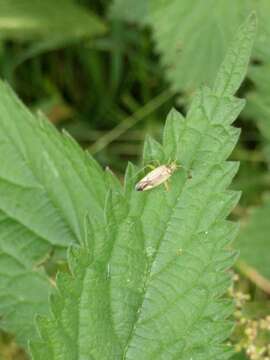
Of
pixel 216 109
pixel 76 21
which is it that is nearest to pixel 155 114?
pixel 76 21

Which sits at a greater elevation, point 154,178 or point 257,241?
point 154,178

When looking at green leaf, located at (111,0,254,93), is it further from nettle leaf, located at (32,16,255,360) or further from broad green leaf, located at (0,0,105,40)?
nettle leaf, located at (32,16,255,360)

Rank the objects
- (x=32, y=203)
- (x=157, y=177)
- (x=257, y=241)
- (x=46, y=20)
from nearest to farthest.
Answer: (x=157, y=177)
(x=32, y=203)
(x=257, y=241)
(x=46, y=20)

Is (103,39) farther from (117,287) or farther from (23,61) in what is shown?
(117,287)

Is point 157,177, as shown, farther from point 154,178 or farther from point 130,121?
point 130,121

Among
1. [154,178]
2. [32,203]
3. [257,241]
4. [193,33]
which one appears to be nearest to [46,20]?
[193,33]

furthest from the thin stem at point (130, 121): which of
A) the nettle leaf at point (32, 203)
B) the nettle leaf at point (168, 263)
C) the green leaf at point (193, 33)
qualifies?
the nettle leaf at point (168, 263)

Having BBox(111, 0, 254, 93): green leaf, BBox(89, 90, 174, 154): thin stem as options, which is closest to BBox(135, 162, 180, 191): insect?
BBox(111, 0, 254, 93): green leaf
